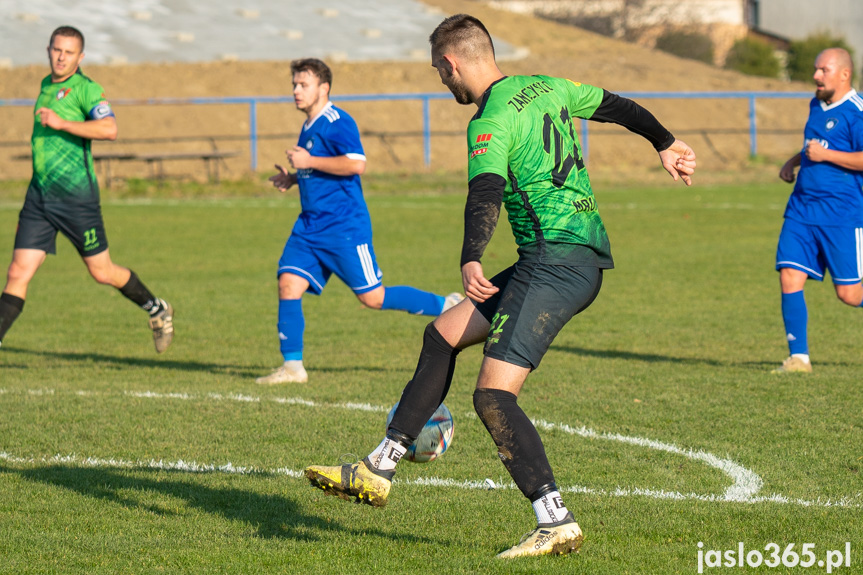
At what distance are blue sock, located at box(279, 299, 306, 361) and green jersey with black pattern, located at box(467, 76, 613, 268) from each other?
3.92 m

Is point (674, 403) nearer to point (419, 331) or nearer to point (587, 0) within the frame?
point (419, 331)

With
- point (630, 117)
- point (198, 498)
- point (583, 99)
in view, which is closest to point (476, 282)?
point (583, 99)

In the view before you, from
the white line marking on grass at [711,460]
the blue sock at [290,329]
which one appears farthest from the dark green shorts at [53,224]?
the white line marking on grass at [711,460]

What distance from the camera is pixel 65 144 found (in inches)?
318

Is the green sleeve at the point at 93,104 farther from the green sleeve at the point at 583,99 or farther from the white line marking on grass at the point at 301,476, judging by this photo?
the green sleeve at the point at 583,99

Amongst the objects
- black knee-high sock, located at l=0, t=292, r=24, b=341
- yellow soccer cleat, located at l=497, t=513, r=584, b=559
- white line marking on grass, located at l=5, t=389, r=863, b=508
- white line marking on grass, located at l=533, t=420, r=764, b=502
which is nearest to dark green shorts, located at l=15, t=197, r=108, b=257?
black knee-high sock, located at l=0, t=292, r=24, b=341

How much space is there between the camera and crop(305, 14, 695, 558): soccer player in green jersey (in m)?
4.06

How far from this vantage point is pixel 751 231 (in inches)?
712

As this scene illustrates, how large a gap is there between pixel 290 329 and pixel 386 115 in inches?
1173

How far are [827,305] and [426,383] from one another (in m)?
8.02

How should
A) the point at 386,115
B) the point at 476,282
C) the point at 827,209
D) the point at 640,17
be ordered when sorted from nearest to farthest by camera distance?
the point at 476,282, the point at 827,209, the point at 386,115, the point at 640,17

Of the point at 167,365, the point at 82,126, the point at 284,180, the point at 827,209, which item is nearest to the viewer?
the point at 82,126

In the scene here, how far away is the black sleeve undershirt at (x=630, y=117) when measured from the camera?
4500 millimetres

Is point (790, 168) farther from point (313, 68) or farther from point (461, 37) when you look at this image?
point (461, 37)
